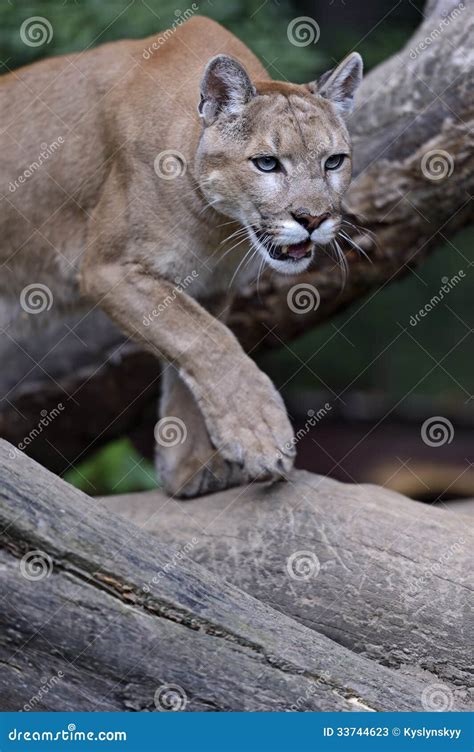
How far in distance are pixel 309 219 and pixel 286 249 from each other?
18cm

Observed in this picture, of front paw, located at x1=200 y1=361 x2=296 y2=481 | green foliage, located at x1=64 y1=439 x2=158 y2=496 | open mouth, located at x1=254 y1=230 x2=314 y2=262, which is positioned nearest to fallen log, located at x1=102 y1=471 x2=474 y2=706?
front paw, located at x1=200 y1=361 x2=296 y2=481

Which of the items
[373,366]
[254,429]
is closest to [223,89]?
[254,429]

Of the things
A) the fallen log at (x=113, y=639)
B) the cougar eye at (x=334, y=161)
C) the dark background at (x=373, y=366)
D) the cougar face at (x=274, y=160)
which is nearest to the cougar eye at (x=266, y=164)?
the cougar face at (x=274, y=160)

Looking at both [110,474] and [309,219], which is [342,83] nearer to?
[309,219]

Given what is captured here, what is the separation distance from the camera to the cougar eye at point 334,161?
3666mm

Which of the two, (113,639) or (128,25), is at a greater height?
(128,25)

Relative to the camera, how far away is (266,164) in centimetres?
360

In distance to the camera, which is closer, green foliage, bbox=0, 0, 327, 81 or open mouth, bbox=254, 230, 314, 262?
open mouth, bbox=254, 230, 314, 262

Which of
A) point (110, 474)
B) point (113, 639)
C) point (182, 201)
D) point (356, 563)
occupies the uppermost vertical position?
point (182, 201)

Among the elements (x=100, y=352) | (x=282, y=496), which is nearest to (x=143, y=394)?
(x=100, y=352)

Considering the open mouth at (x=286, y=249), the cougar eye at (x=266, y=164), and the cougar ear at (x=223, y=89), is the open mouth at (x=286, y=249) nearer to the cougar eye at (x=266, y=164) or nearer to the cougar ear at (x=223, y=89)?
the cougar eye at (x=266, y=164)

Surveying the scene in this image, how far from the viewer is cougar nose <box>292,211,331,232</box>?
349 cm

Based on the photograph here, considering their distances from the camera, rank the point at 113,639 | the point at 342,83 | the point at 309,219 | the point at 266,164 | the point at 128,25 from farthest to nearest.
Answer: the point at 128,25
the point at 342,83
the point at 266,164
the point at 309,219
the point at 113,639

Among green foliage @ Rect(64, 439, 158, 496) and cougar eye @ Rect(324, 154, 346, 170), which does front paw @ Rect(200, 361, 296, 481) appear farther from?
green foliage @ Rect(64, 439, 158, 496)
